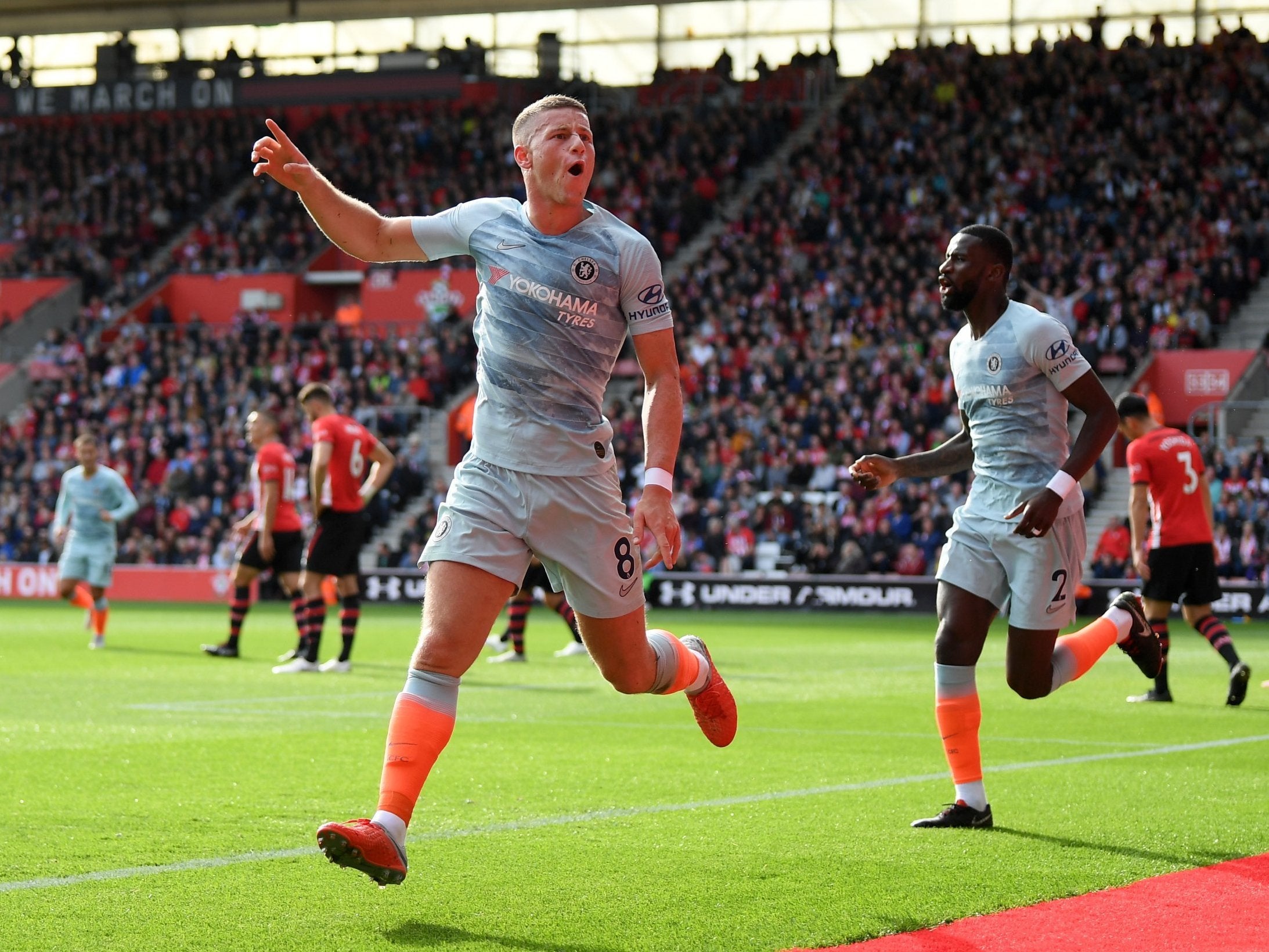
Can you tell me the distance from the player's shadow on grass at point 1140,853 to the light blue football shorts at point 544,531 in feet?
6.78

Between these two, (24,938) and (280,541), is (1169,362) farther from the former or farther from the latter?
(24,938)

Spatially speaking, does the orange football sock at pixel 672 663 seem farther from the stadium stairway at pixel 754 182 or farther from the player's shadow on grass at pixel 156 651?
the stadium stairway at pixel 754 182

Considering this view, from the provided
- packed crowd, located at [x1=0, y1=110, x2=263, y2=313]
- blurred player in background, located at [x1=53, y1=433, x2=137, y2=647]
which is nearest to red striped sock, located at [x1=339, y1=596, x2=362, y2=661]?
blurred player in background, located at [x1=53, y1=433, x2=137, y2=647]

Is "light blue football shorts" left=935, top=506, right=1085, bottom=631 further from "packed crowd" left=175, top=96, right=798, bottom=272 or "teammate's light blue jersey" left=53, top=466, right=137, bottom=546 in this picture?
"packed crowd" left=175, top=96, right=798, bottom=272

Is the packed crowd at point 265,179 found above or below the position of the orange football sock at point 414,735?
above

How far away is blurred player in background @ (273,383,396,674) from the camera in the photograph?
15.0m

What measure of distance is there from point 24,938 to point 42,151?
4410 cm

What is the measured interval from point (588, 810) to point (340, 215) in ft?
9.27

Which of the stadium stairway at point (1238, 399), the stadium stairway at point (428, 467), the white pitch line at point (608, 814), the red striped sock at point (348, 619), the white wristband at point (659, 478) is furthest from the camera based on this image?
the stadium stairway at point (428, 467)

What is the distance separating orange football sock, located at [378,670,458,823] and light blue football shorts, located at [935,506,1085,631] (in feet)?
8.68


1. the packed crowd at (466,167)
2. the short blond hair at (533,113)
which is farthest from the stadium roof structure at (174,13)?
the short blond hair at (533,113)

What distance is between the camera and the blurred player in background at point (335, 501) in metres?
15.0

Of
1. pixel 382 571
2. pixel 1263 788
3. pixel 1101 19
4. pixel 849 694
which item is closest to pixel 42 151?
pixel 382 571

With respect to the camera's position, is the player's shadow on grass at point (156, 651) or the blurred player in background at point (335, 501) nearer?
the blurred player in background at point (335, 501)
